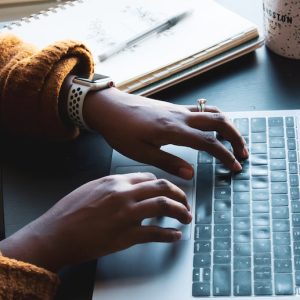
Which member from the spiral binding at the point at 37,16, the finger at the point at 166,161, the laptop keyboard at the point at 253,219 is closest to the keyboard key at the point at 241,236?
the laptop keyboard at the point at 253,219

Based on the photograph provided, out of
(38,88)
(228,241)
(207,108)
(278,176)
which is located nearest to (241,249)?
(228,241)

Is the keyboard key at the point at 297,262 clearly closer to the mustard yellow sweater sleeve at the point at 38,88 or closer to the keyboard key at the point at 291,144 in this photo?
the keyboard key at the point at 291,144

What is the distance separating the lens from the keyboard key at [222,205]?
0.76 meters

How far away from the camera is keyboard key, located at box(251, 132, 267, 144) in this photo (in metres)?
0.84

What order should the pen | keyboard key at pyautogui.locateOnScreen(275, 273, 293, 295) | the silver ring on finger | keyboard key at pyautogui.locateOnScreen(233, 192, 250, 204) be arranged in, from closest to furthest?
keyboard key at pyautogui.locateOnScreen(275, 273, 293, 295), keyboard key at pyautogui.locateOnScreen(233, 192, 250, 204), the silver ring on finger, the pen

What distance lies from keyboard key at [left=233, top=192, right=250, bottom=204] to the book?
233mm

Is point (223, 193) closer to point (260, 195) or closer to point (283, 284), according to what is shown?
point (260, 195)

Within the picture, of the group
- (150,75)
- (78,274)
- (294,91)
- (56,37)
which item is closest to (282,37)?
(294,91)

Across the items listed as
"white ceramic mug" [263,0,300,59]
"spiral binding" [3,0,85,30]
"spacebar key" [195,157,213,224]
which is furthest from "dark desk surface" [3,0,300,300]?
"spiral binding" [3,0,85,30]

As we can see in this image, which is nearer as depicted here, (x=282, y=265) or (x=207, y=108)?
(x=282, y=265)

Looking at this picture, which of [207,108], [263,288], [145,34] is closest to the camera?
[263,288]

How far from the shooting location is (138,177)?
0.77 m

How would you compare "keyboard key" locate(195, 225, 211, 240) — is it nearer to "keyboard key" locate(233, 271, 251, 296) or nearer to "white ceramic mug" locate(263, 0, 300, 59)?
"keyboard key" locate(233, 271, 251, 296)

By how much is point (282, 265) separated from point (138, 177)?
19 cm
